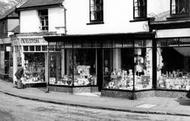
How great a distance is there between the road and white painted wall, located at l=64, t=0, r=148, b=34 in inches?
262

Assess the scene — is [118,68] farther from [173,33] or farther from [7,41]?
[7,41]

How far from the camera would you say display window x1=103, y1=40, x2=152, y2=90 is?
21708 mm

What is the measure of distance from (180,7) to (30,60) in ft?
43.3

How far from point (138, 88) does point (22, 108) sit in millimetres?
6544

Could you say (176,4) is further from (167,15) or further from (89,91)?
(89,91)

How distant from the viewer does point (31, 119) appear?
15.2 m

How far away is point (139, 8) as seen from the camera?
23203 mm

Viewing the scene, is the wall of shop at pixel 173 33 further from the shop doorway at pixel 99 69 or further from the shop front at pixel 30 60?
the shop front at pixel 30 60

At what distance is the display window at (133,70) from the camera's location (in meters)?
21.7

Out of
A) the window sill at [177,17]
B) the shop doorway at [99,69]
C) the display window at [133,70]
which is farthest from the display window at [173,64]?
the shop doorway at [99,69]

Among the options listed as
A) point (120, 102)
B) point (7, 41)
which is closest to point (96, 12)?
point (120, 102)

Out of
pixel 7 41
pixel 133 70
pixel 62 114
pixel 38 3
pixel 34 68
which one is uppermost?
pixel 38 3

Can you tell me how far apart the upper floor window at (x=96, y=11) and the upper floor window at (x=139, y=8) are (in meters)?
2.70

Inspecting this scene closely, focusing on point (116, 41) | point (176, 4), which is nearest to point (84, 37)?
point (116, 41)
